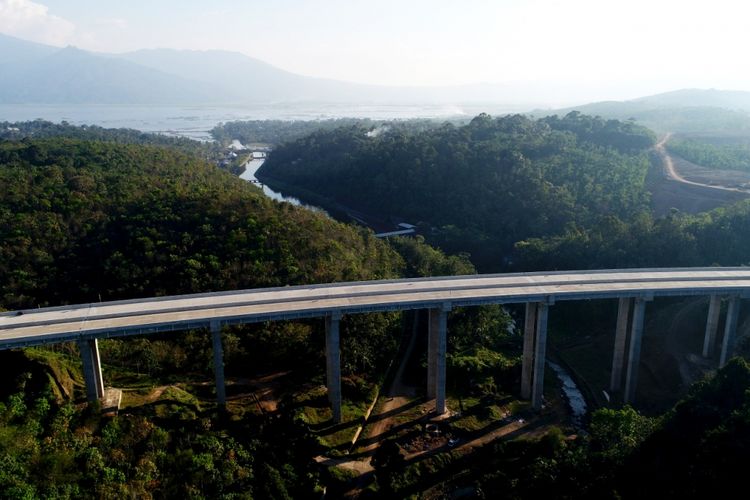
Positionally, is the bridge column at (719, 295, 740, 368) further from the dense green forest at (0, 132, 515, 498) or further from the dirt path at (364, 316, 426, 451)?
the dirt path at (364, 316, 426, 451)

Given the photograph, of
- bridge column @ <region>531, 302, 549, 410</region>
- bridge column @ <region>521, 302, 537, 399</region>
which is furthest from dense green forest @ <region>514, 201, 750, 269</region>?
bridge column @ <region>531, 302, 549, 410</region>

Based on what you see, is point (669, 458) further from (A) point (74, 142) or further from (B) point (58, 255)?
(A) point (74, 142)

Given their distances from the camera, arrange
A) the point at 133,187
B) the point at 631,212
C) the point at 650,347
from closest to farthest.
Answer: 1. the point at 650,347
2. the point at 133,187
3. the point at 631,212

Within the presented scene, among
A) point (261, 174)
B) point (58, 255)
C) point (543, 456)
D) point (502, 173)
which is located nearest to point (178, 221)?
point (58, 255)

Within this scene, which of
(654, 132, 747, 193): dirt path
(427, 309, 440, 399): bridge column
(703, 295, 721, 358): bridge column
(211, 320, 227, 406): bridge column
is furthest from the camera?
(654, 132, 747, 193): dirt path

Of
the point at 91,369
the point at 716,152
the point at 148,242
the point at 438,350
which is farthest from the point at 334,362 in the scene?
the point at 716,152

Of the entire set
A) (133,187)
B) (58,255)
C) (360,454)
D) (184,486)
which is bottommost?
(360,454)
